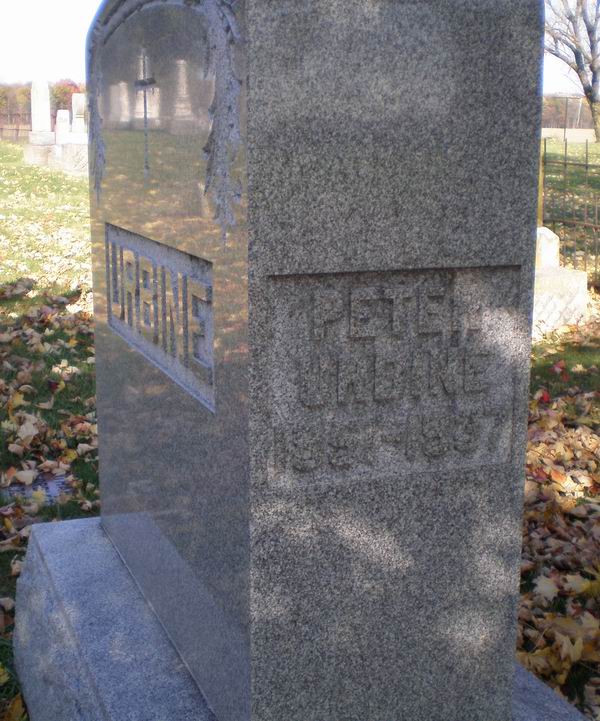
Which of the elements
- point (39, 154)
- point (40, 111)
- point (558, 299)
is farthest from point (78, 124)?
point (558, 299)

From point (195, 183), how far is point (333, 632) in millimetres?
1085

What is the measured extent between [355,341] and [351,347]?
0.02 meters

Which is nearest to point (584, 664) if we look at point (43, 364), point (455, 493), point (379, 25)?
point (455, 493)

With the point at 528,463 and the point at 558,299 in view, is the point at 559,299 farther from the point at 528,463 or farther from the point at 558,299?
the point at 528,463

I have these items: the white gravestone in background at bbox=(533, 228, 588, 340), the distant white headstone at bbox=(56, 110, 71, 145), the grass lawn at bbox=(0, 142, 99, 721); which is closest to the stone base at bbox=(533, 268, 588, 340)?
the white gravestone in background at bbox=(533, 228, 588, 340)

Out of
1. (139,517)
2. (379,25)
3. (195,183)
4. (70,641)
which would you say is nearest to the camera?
(379,25)

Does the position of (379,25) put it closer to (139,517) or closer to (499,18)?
(499,18)

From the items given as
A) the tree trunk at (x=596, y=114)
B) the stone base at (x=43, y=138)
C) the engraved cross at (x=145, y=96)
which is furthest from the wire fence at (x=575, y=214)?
the stone base at (x=43, y=138)

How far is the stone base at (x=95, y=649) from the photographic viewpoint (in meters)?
2.54

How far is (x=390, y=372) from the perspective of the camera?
217cm

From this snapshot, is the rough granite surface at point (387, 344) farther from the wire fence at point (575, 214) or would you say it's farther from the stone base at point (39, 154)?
the stone base at point (39, 154)

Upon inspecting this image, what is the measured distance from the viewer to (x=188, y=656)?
2654mm

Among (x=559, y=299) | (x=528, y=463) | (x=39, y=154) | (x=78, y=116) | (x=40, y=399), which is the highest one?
(x=78, y=116)

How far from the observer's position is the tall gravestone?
78.5 inches
